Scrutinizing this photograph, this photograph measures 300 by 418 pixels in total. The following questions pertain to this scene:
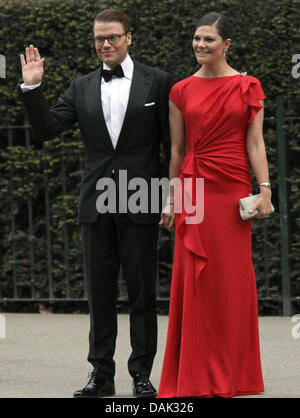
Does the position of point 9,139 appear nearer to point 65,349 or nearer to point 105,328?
point 65,349

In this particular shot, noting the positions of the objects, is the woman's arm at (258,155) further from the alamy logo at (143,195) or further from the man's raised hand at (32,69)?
the man's raised hand at (32,69)

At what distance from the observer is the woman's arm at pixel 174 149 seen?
5.44 metres

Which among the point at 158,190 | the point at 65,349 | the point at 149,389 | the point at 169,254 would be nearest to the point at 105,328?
the point at 149,389

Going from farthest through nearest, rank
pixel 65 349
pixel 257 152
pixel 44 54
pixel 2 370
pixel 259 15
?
1. pixel 44 54
2. pixel 259 15
3. pixel 65 349
4. pixel 2 370
5. pixel 257 152

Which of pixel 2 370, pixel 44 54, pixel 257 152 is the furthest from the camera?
pixel 44 54

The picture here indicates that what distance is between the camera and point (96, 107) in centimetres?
550

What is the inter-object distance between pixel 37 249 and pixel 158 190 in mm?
3487

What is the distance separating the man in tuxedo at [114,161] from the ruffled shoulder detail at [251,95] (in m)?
0.45

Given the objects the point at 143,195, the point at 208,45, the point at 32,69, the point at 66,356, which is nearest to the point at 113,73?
the point at 32,69

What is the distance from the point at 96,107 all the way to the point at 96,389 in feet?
4.98

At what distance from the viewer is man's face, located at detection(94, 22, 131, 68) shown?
5410 mm

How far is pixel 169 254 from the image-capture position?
857 centimetres

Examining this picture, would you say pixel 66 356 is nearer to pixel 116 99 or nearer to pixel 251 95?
pixel 116 99

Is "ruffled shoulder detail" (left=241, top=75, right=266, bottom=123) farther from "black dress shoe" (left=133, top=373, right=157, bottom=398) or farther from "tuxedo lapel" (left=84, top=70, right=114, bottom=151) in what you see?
"black dress shoe" (left=133, top=373, right=157, bottom=398)
